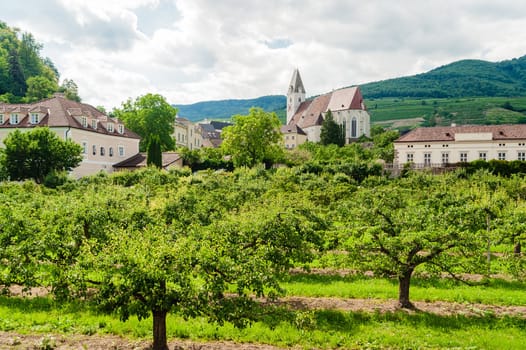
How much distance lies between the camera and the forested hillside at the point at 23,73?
9339 cm

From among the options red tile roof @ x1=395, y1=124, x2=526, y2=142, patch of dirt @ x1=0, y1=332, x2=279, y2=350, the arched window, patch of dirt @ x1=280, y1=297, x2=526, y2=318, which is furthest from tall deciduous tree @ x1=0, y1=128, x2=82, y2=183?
the arched window

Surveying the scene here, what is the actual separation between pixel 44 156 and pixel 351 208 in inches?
1547

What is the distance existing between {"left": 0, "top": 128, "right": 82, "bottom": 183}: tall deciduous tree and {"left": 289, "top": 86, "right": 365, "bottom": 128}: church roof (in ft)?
270

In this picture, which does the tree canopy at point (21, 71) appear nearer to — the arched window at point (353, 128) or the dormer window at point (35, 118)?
the dormer window at point (35, 118)

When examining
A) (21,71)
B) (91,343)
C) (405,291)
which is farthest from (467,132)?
(21,71)

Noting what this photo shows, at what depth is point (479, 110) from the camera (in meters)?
171

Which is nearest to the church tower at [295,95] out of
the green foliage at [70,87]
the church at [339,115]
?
the church at [339,115]

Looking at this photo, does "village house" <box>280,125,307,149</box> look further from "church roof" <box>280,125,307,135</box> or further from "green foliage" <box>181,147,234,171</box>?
"green foliage" <box>181,147,234,171</box>

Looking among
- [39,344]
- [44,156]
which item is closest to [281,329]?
[39,344]

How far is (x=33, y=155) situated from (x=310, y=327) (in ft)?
139

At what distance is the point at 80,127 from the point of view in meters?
54.4

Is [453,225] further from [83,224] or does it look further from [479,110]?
[479,110]

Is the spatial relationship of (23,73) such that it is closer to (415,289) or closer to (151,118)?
(151,118)

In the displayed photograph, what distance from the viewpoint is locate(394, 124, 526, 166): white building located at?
59.4m
